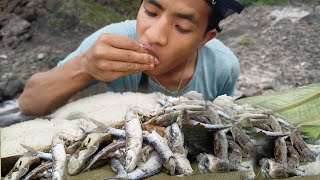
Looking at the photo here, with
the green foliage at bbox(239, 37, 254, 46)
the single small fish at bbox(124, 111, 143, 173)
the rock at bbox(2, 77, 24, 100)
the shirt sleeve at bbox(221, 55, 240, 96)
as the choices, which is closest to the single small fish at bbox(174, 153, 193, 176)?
the single small fish at bbox(124, 111, 143, 173)

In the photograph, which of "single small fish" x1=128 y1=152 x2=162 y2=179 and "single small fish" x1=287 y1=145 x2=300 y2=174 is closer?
"single small fish" x1=128 y1=152 x2=162 y2=179

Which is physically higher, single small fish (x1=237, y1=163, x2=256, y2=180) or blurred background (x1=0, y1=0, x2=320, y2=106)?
single small fish (x1=237, y1=163, x2=256, y2=180)

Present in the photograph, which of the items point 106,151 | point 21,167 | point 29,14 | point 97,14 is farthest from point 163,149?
point 97,14

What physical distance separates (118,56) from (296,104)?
0.68 metres

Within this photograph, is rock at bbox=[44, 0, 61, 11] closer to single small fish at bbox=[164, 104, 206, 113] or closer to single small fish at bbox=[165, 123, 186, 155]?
single small fish at bbox=[164, 104, 206, 113]

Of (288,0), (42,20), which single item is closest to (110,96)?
(288,0)

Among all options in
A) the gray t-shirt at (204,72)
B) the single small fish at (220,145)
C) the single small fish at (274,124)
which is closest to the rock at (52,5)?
the gray t-shirt at (204,72)

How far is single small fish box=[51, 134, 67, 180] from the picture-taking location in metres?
1.24

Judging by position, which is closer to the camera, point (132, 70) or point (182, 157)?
point (182, 157)

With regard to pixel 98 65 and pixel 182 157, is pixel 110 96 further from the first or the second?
pixel 182 157

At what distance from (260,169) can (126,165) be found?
381 millimetres

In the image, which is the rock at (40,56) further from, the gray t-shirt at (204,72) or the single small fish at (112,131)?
the single small fish at (112,131)

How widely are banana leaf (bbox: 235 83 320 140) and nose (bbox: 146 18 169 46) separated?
35 centimetres

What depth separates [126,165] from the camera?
1.24m
